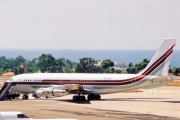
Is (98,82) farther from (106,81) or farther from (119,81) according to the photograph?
(119,81)

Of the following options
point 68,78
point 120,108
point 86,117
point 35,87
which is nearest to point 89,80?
point 68,78

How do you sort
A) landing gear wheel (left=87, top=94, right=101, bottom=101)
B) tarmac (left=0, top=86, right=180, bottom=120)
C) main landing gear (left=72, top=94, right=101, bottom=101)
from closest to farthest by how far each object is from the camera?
1. tarmac (left=0, top=86, right=180, bottom=120)
2. main landing gear (left=72, top=94, right=101, bottom=101)
3. landing gear wheel (left=87, top=94, right=101, bottom=101)

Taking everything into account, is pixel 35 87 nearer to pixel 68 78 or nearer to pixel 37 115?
pixel 68 78

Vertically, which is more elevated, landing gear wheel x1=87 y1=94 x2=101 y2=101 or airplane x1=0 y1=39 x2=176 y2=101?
airplane x1=0 y1=39 x2=176 y2=101

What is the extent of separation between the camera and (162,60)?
78562 millimetres

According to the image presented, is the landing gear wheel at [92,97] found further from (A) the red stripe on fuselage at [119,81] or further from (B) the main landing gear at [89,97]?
(A) the red stripe on fuselage at [119,81]

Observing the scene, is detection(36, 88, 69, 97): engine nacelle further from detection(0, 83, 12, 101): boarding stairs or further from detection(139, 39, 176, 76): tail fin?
detection(139, 39, 176, 76): tail fin

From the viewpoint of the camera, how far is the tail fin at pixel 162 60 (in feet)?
256

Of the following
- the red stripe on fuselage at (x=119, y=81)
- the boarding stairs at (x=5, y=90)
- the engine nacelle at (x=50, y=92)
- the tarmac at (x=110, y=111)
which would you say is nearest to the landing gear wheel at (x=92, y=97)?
the red stripe on fuselage at (x=119, y=81)

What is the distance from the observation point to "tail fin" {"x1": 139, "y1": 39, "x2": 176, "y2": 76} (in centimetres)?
7806

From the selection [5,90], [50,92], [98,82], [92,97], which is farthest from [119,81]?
[5,90]

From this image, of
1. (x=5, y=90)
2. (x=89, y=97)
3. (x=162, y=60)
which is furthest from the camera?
(x=5, y=90)

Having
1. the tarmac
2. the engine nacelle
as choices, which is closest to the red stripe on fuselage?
the engine nacelle

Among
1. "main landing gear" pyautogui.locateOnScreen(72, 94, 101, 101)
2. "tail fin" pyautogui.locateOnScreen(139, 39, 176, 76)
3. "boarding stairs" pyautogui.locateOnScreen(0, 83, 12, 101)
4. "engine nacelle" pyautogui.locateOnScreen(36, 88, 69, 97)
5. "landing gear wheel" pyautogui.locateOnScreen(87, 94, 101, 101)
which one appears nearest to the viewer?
"engine nacelle" pyautogui.locateOnScreen(36, 88, 69, 97)
